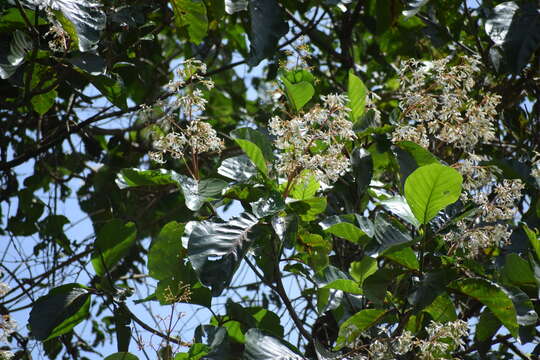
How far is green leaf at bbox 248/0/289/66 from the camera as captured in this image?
1779mm

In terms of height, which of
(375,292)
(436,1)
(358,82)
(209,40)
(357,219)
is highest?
(209,40)

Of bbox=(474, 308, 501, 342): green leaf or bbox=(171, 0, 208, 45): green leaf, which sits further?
bbox=(171, 0, 208, 45): green leaf

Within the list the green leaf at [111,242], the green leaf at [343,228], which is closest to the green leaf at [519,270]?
the green leaf at [343,228]

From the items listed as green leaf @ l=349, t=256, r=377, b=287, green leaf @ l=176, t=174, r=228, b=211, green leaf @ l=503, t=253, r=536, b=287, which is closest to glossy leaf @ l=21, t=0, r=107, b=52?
green leaf @ l=176, t=174, r=228, b=211

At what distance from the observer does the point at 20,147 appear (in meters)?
2.73

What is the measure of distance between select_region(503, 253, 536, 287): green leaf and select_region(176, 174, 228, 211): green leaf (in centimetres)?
69

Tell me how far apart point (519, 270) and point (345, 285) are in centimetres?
42

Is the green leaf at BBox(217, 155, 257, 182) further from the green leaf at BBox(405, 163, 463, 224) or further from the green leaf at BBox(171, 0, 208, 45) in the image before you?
the green leaf at BBox(171, 0, 208, 45)

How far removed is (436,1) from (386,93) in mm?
449

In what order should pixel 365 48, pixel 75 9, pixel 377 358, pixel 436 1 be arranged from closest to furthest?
pixel 377 358
pixel 75 9
pixel 436 1
pixel 365 48

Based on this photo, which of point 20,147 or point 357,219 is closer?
point 357,219

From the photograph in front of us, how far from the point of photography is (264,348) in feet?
4.36

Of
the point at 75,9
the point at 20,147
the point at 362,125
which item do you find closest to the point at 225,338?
the point at 362,125

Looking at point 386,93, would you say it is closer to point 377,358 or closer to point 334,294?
point 334,294
